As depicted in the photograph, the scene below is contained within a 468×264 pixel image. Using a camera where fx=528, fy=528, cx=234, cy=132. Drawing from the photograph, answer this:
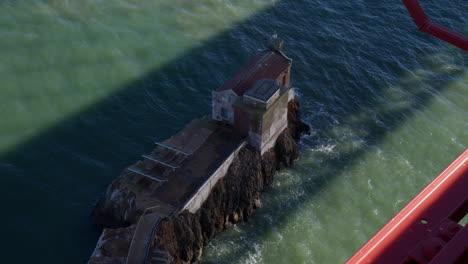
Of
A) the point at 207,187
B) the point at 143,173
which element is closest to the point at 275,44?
the point at 207,187

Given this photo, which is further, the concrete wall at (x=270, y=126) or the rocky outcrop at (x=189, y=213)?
the concrete wall at (x=270, y=126)

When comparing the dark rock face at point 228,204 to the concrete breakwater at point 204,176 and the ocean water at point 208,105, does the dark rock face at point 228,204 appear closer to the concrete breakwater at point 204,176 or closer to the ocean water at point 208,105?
the concrete breakwater at point 204,176

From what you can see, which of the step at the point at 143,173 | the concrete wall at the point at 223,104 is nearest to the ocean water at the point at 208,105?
the step at the point at 143,173

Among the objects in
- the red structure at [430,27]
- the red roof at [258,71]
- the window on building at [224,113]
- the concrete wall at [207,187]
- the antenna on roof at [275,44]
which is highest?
the red structure at [430,27]

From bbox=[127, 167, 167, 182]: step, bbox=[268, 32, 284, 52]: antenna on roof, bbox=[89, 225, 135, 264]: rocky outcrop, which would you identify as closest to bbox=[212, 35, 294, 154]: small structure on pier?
bbox=[268, 32, 284, 52]: antenna on roof

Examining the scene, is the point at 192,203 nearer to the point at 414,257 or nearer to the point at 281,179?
the point at 281,179

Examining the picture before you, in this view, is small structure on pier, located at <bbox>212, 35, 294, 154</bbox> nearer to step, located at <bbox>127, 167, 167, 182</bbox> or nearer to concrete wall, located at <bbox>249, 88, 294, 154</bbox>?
concrete wall, located at <bbox>249, 88, 294, 154</bbox>

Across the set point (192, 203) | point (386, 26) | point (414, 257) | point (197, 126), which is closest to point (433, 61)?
point (386, 26)
